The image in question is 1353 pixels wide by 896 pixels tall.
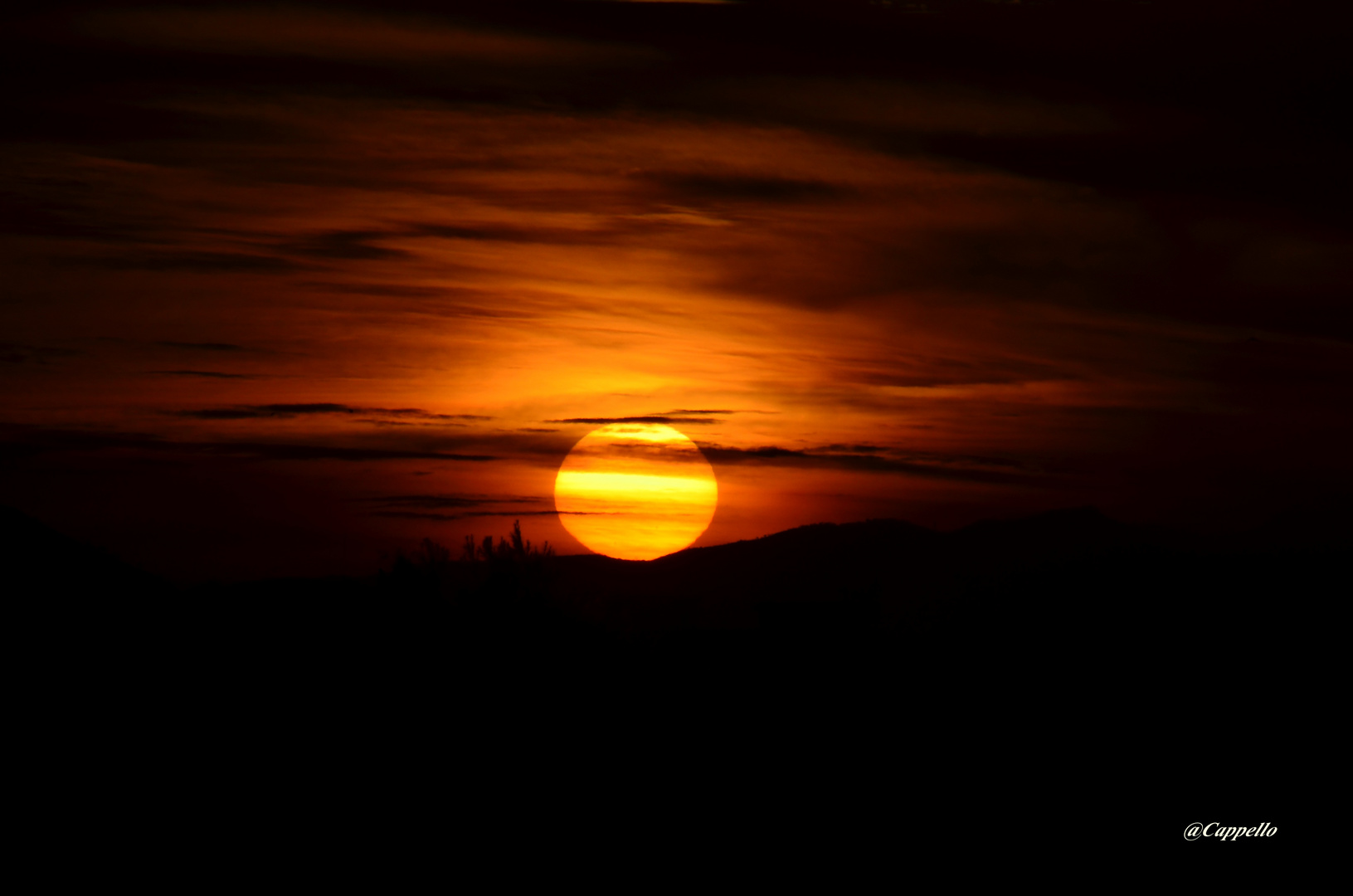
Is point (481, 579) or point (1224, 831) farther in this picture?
point (481, 579)

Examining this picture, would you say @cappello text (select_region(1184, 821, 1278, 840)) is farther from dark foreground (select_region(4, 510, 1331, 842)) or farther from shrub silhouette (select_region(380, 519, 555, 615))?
shrub silhouette (select_region(380, 519, 555, 615))

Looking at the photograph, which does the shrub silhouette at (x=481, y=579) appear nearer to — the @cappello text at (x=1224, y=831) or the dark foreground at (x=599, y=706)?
the dark foreground at (x=599, y=706)

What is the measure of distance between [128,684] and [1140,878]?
18593 millimetres

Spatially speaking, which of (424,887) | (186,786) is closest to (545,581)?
(186,786)

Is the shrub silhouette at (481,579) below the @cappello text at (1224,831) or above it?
above

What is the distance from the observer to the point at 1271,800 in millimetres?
19656

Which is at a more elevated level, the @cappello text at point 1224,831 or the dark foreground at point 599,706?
the dark foreground at point 599,706

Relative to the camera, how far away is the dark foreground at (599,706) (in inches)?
782

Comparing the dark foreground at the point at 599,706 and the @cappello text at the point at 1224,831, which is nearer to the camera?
the @cappello text at the point at 1224,831

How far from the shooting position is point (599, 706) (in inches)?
956

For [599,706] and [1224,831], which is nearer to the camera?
[1224,831]

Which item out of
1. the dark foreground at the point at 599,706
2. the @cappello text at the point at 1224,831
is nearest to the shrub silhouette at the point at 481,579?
the dark foreground at the point at 599,706

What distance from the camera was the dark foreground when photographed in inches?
782

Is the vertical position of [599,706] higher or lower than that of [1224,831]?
higher
